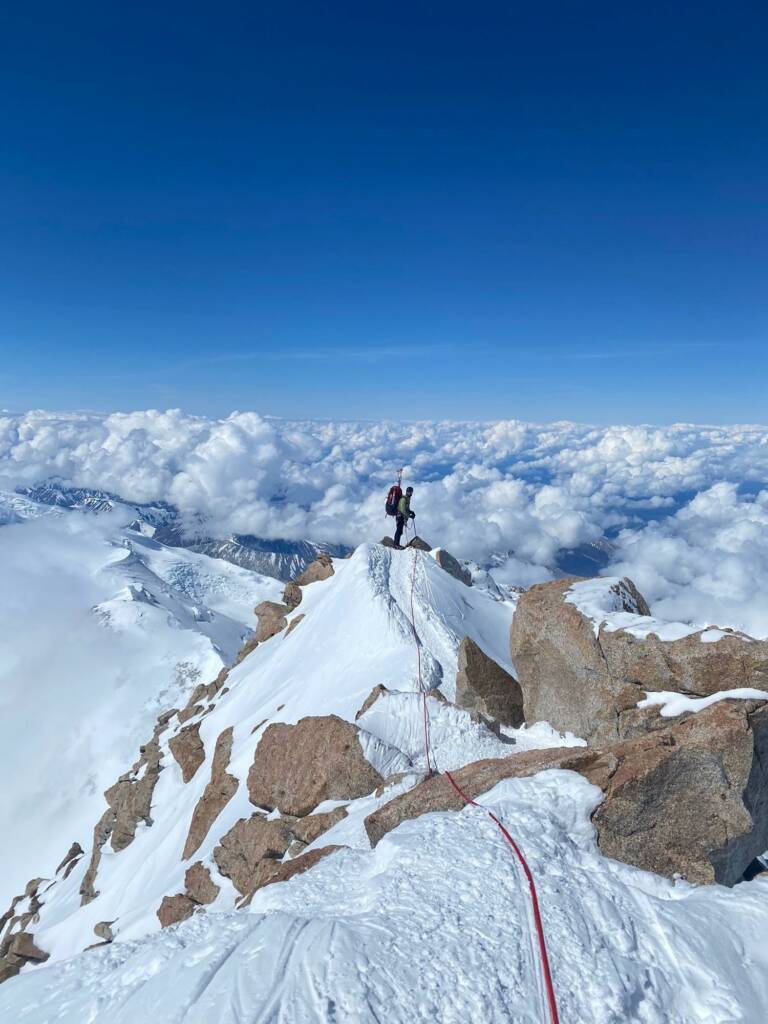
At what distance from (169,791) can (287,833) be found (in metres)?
19.3

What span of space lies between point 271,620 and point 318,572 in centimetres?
568

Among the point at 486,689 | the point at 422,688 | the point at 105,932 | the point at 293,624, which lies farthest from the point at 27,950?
the point at 486,689

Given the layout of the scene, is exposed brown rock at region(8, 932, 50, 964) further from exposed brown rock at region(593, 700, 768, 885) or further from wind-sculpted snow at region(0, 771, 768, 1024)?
Answer: exposed brown rock at region(593, 700, 768, 885)

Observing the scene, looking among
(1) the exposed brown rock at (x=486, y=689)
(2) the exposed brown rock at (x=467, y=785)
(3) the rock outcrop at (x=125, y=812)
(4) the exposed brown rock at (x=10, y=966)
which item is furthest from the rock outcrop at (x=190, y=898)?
(3) the rock outcrop at (x=125, y=812)

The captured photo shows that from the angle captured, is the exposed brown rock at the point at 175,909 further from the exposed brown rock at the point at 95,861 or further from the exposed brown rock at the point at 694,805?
the exposed brown rock at the point at 694,805

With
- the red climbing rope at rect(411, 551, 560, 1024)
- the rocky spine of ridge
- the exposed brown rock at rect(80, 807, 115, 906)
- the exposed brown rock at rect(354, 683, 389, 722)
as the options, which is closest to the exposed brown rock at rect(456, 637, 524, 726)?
the rocky spine of ridge

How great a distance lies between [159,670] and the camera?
18512cm

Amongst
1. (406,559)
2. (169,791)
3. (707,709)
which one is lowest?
(169,791)

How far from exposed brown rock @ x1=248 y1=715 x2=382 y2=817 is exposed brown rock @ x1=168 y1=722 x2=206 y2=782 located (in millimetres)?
12037

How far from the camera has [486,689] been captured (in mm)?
23438

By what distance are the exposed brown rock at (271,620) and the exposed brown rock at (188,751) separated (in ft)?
34.1

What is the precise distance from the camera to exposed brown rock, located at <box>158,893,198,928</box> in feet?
62.6

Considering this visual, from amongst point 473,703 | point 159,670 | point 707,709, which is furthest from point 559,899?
point 159,670

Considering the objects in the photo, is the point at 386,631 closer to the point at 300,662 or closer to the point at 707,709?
the point at 300,662
